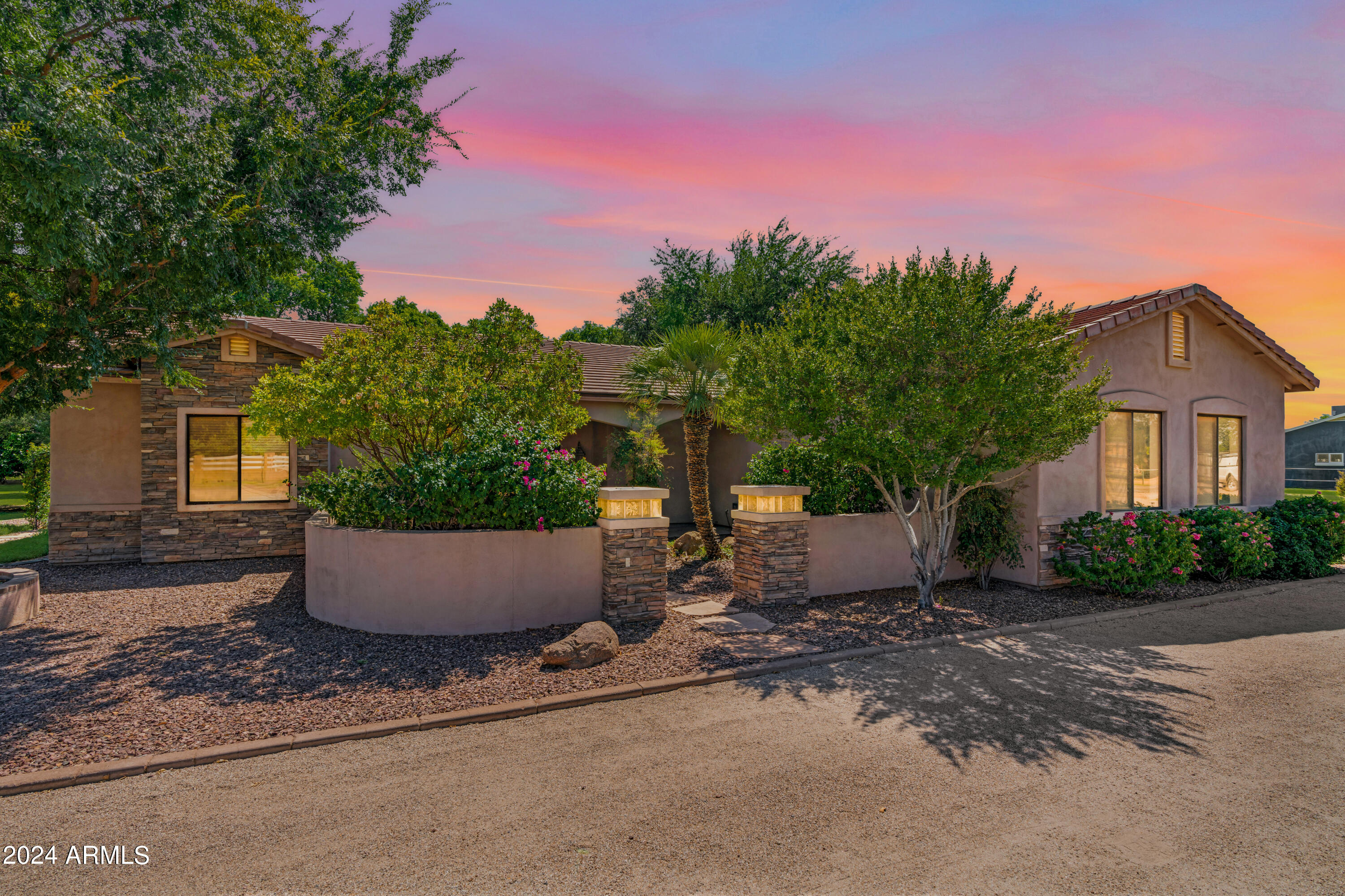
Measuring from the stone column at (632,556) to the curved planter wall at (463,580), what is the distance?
0.56ft

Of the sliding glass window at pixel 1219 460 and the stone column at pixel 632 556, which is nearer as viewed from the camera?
the stone column at pixel 632 556

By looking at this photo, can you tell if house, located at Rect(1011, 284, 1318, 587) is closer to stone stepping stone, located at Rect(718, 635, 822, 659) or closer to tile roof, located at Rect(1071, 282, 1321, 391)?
tile roof, located at Rect(1071, 282, 1321, 391)

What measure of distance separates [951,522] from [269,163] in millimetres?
10507

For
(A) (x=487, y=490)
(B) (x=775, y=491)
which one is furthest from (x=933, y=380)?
(A) (x=487, y=490)

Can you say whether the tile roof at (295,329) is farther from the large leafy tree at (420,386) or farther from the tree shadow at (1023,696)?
the tree shadow at (1023,696)

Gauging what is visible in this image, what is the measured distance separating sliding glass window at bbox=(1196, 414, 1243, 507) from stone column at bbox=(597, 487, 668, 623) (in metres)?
10.1

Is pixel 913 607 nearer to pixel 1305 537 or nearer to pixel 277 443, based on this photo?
pixel 1305 537

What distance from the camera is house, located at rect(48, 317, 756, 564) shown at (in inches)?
464

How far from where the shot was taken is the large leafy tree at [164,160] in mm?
6762

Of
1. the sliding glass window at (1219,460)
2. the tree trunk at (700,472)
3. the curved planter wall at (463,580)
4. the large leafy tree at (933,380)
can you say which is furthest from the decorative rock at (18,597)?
the sliding glass window at (1219,460)

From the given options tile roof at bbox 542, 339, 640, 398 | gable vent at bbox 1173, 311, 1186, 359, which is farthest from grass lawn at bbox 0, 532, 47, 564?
gable vent at bbox 1173, 311, 1186, 359

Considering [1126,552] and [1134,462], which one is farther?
[1134,462]

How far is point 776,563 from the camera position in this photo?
915 centimetres

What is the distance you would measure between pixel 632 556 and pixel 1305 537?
1191 cm
